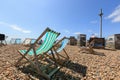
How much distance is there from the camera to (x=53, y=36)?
3748 millimetres

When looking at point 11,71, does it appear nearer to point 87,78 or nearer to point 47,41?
point 47,41

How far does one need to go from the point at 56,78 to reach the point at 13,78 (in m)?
0.99

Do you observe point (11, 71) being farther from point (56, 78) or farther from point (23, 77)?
point (56, 78)

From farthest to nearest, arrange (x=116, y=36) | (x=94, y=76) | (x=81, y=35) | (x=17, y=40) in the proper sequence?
(x=17, y=40)
(x=81, y=35)
(x=116, y=36)
(x=94, y=76)

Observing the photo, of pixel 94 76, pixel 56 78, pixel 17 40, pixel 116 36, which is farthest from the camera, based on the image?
pixel 17 40

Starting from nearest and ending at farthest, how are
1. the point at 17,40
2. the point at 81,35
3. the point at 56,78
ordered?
1. the point at 56,78
2. the point at 81,35
3. the point at 17,40

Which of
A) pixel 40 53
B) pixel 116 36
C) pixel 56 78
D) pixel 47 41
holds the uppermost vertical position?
pixel 116 36

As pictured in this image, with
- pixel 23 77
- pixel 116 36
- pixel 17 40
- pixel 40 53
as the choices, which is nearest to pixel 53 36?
pixel 40 53

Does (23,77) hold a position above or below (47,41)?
below

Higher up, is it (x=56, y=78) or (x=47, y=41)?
(x=47, y=41)

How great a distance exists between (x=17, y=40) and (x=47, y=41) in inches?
705

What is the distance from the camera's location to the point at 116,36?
585 inches

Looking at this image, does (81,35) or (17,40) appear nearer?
(81,35)

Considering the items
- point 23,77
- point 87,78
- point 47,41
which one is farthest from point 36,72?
point 87,78
